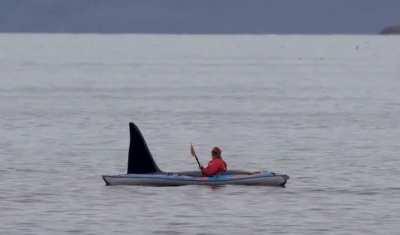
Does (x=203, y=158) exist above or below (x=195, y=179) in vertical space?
above

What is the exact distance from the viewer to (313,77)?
187500 millimetres

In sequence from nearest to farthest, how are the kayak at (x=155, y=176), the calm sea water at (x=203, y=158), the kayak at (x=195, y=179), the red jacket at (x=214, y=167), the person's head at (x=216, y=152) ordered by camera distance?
the calm sea water at (x=203, y=158) < the person's head at (x=216, y=152) < the red jacket at (x=214, y=167) < the kayak at (x=195, y=179) < the kayak at (x=155, y=176)

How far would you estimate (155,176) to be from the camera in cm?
5400

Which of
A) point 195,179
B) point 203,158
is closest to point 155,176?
point 195,179

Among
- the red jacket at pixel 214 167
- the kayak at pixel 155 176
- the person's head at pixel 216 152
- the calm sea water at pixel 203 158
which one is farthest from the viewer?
the kayak at pixel 155 176

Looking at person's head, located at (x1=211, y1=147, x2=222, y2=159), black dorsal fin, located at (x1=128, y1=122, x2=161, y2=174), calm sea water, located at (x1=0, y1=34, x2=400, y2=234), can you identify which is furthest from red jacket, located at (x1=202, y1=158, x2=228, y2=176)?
black dorsal fin, located at (x1=128, y1=122, x2=161, y2=174)

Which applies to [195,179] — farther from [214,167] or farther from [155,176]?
[155,176]

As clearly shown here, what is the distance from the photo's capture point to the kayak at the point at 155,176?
53438 mm

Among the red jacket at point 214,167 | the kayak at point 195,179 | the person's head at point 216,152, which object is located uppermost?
the person's head at point 216,152

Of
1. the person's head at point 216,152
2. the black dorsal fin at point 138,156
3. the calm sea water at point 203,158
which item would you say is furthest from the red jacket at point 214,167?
the black dorsal fin at point 138,156

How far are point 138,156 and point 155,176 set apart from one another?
925mm

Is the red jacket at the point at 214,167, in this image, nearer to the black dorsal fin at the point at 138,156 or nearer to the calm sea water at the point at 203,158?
the calm sea water at the point at 203,158

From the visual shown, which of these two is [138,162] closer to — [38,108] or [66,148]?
[66,148]

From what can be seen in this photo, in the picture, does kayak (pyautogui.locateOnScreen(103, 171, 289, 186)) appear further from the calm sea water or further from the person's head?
the person's head
